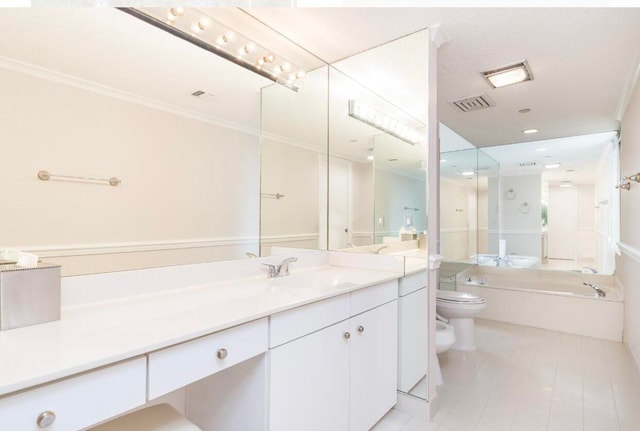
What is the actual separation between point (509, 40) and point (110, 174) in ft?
7.06

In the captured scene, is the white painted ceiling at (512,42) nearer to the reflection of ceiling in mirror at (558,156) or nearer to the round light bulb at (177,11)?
the round light bulb at (177,11)

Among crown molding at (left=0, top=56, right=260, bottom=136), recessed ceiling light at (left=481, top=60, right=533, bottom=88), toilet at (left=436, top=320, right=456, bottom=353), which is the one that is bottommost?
toilet at (left=436, top=320, right=456, bottom=353)

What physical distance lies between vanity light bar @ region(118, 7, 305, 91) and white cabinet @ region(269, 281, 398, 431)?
55.2 inches

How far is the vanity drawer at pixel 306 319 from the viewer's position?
1266 millimetres

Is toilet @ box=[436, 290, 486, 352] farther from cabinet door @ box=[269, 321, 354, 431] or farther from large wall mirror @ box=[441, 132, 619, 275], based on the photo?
cabinet door @ box=[269, 321, 354, 431]

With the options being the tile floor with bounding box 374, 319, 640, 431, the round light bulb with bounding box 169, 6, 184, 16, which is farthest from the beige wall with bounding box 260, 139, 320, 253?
the tile floor with bounding box 374, 319, 640, 431

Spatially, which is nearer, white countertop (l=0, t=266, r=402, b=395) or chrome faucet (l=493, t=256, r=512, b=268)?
white countertop (l=0, t=266, r=402, b=395)

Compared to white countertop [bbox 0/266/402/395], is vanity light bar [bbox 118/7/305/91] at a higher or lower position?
higher

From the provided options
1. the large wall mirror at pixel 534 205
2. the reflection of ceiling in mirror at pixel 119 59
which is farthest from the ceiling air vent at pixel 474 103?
the reflection of ceiling in mirror at pixel 119 59

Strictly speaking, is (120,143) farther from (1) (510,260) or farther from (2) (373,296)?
(1) (510,260)

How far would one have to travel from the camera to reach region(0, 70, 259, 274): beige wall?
1.14m

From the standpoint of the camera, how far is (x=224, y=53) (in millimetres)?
1812

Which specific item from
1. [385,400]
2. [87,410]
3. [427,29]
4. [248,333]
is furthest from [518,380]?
[87,410]

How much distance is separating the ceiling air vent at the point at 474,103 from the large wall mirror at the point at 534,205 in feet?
2.69
